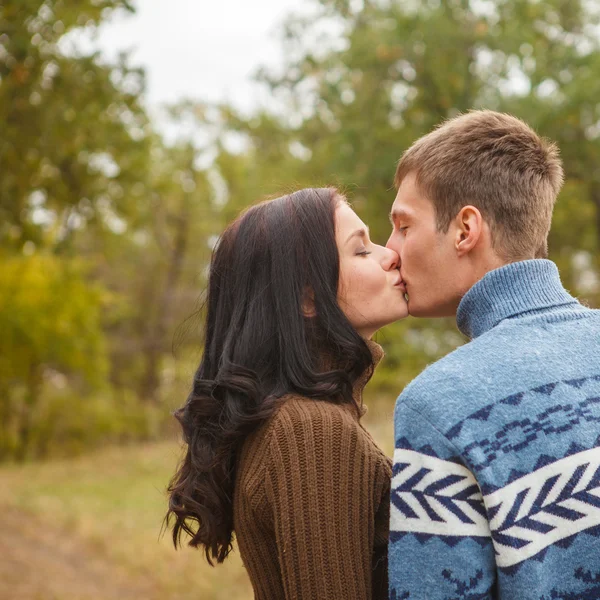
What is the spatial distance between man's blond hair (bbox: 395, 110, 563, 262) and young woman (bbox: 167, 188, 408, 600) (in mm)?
368

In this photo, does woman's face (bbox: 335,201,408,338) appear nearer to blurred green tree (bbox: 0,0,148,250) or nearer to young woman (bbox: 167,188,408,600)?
young woman (bbox: 167,188,408,600)

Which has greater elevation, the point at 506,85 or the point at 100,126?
the point at 506,85

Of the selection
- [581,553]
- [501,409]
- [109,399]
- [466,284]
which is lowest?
[109,399]

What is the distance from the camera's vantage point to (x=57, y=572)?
8602mm

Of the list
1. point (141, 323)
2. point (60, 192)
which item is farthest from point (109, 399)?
point (60, 192)

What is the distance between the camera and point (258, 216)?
2.62 metres

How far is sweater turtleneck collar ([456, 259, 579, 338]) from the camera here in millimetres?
Result: 2096

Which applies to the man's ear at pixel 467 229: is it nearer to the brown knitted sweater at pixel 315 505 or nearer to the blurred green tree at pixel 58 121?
the brown knitted sweater at pixel 315 505

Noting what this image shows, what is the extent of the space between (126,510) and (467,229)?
10.4m

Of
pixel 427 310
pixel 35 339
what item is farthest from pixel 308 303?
pixel 35 339

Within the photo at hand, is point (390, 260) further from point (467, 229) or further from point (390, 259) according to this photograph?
point (467, 229)

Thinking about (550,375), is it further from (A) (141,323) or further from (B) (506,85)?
(A) (141,323)

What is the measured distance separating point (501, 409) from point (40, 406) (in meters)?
21.7

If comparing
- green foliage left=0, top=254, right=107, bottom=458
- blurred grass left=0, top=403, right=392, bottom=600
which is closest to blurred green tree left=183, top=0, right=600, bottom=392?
blurred grass left=0, top=403, right=392, bottom=600
